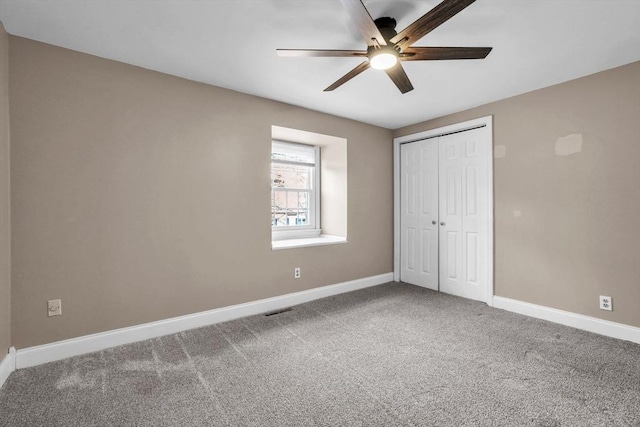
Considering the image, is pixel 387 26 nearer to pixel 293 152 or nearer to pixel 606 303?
pixel 293 152

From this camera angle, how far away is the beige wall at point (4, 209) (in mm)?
1949

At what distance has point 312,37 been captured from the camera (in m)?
2.12

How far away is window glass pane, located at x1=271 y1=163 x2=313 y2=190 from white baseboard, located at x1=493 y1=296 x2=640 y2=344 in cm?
288

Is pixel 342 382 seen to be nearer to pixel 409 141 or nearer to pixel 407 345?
pixel 407 345

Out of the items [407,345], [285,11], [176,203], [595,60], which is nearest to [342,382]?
[407,345]

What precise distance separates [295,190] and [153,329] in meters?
2.41

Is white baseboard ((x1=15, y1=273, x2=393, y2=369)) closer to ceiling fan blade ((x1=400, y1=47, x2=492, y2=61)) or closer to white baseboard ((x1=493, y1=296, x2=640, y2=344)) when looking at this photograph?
white baseboard ((x1=493, y1=296, x2=640, y2=344))

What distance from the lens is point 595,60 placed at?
2.48 meters

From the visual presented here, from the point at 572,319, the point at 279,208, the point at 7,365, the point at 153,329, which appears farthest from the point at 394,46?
the point at 7,365

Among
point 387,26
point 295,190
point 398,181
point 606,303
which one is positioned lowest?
point 606,303

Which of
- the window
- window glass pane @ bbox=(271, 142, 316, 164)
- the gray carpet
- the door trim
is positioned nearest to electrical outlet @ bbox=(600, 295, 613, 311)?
the gray carpet

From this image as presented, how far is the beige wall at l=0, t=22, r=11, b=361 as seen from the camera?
6.40 ft

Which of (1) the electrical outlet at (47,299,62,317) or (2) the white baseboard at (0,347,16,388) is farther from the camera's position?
(1) the electrical outlet at (47,299,62,317)

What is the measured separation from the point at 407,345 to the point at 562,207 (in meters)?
2.10
